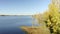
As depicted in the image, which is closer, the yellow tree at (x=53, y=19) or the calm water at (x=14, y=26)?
the yellow tree at (x=53, y=19)

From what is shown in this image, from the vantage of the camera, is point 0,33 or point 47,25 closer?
point 47,25

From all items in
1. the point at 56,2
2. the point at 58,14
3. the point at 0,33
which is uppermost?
the point at 56,2

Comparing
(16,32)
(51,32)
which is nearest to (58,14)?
(51,32)

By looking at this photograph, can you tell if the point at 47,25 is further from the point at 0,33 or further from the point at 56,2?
the point at 0,33

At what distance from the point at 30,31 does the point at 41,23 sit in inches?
30.3

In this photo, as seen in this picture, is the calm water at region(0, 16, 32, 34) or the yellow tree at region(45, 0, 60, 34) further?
the calm water at region(0, 16, 32, 34)

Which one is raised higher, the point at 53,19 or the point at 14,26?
the point at 53,19

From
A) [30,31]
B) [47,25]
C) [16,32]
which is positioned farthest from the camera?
[16,32]

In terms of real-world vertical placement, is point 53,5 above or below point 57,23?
above

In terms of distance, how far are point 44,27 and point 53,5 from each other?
3.03 ft

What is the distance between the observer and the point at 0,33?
39.9ft

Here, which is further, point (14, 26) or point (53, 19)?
point (14, 26)

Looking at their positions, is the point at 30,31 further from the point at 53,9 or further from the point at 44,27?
the point at 53,9

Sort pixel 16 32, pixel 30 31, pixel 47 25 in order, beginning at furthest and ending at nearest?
pixel 16 32 → pixel 47 25 → pixel 30 31
